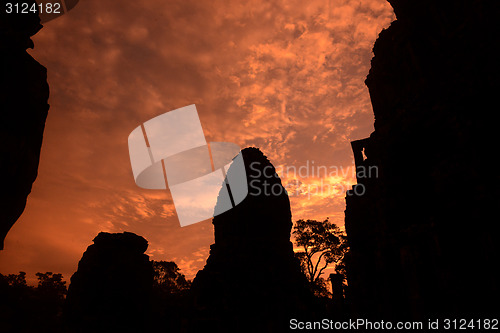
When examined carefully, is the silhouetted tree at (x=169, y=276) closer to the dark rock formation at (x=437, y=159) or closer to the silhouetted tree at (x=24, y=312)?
the silhouetted tree at (x=24, y=312)

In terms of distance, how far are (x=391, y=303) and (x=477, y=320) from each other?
4.18 metres

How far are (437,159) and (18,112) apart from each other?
23546 mm

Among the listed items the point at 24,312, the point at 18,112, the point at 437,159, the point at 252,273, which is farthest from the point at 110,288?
the point at 437,159

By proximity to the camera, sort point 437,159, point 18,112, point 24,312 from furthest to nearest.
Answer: point 24,312 < point 18,112 < point 437,159

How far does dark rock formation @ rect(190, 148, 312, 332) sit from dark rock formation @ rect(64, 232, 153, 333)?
1383cm

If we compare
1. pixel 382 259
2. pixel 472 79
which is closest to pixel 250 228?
pixel 382 259

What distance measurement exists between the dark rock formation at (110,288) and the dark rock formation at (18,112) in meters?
14.4

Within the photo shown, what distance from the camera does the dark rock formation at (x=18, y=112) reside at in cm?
1438

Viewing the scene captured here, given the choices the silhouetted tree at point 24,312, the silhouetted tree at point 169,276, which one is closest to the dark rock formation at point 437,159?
the silhouetted tree at point 24,312

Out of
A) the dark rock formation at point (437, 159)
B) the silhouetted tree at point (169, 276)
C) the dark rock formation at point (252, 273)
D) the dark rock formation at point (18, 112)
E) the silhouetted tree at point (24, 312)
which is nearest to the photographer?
the dark rock formation at point (437, 159)

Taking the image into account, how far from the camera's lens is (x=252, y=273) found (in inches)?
797

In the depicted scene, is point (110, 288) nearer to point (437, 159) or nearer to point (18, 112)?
point (18, 112)

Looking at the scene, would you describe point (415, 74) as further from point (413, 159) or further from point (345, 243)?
point (345, 243)

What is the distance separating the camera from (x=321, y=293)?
133 feet
